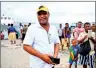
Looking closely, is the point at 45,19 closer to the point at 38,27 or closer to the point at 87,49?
the point at 38,27

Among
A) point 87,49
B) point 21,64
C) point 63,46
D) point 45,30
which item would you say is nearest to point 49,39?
point 45,30

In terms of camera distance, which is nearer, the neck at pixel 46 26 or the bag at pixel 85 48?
the neck at pixel 46 26

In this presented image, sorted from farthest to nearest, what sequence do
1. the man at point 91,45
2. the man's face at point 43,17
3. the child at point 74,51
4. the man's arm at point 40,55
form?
the child at point 74,51 < the man at point 91,45 < the man's face at point 43,17 < the man's arm at point 40,55

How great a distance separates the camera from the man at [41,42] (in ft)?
12.0

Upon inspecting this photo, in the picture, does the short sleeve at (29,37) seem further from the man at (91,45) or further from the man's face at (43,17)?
the man at (91,45)

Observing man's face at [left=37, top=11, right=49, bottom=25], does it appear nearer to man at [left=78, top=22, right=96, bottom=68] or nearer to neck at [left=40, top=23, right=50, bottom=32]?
neck at [left=40, top=23, right=50, bottom=32]

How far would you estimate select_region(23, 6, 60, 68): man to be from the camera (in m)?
3.67

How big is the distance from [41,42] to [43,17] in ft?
1.02

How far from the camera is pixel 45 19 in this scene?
3734mm

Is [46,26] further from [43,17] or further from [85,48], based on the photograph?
[85,48]

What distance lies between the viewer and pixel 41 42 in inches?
146

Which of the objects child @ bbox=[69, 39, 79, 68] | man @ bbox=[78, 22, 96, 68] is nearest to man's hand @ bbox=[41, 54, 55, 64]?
man @ bbox=[78, 22, 96, 68]

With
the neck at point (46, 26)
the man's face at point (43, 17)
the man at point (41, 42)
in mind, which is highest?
the man's face at point (43, 17)

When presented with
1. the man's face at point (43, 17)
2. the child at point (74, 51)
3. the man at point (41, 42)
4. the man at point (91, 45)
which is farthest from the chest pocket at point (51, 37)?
the child at point (74, 51)
